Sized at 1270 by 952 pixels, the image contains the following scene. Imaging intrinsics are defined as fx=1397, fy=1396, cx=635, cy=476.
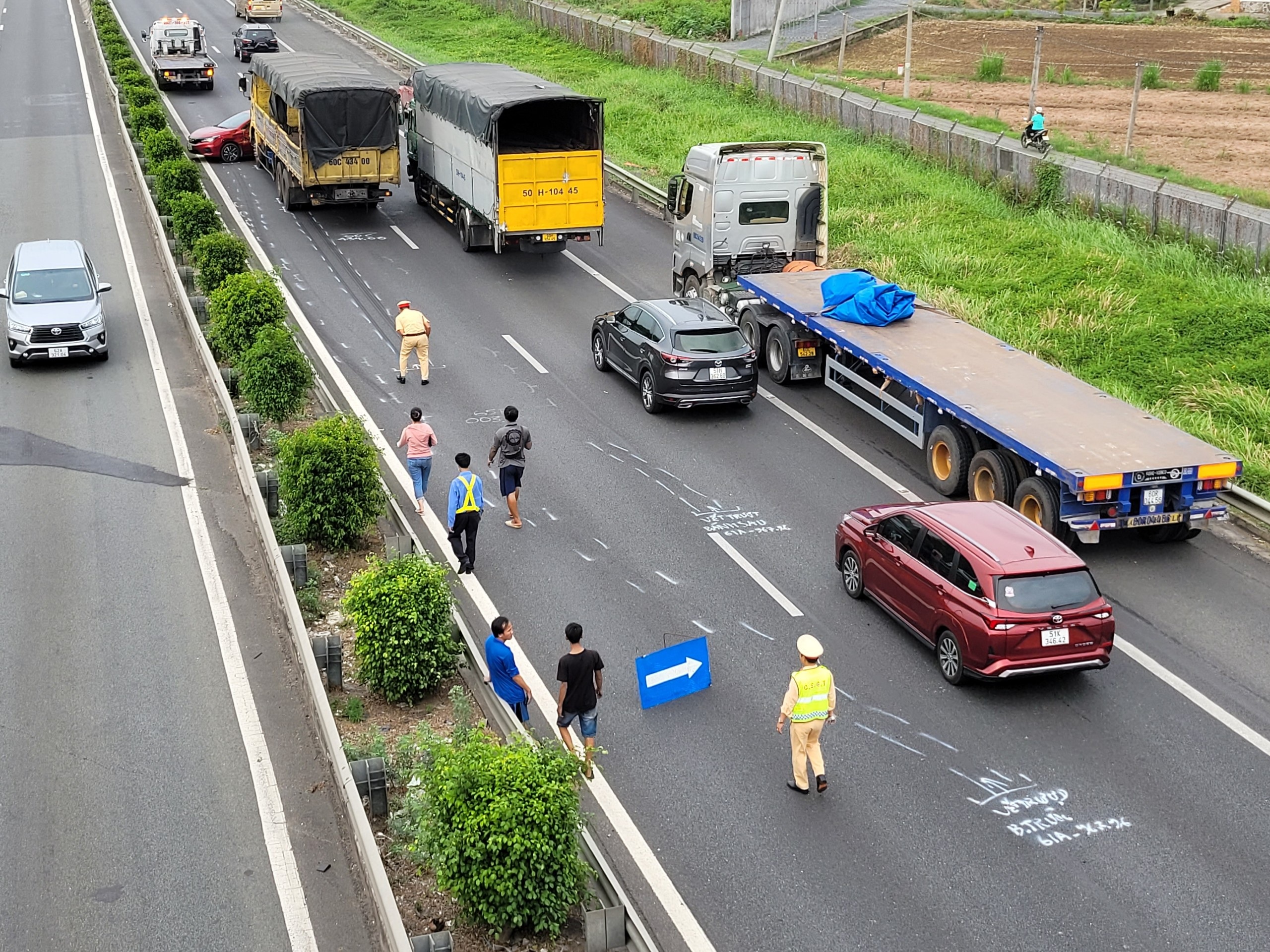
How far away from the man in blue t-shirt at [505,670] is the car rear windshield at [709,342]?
1002 cm

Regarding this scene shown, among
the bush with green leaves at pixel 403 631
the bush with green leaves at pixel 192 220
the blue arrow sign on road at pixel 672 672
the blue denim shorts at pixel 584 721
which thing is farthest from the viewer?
the bush with green leaves at pixel 192 220

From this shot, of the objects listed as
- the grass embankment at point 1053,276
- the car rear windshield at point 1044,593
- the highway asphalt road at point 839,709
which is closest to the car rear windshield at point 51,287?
the highway asphalt road at point 839,709

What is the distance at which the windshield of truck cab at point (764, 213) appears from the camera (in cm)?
2666

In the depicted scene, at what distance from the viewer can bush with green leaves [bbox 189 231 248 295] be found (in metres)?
25.7

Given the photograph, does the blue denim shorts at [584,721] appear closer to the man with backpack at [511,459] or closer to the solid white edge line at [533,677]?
the solid white edge line at [533,677]

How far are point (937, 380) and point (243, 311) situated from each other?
1092 centimetres

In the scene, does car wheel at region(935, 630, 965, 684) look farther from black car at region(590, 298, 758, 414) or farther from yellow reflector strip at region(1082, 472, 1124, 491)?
black car at region(590, 298, 758, 414)

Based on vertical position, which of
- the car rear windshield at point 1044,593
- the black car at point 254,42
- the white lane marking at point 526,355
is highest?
the black car at point 254,42

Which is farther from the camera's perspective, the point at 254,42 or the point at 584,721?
the point at 254,42

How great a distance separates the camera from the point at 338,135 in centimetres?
3256

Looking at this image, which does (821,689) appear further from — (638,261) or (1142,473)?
(638,261)

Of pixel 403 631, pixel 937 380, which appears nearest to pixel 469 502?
pixel 403 631

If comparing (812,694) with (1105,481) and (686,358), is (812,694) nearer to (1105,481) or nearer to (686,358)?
(1105,481)

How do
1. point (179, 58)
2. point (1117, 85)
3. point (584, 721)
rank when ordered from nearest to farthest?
point (584, 721) < point (1117, 85) < point (179, 58)
